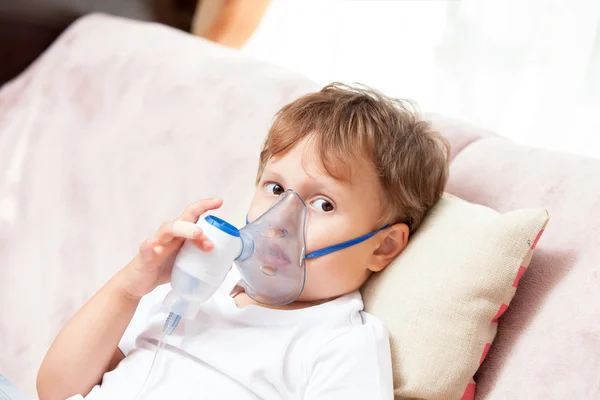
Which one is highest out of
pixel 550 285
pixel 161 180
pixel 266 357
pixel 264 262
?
pixel 550 285

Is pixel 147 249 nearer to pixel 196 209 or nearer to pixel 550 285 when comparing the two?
pixel 196 209

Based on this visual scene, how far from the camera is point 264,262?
111 cm

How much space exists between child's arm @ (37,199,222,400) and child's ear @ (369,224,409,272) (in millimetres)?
302

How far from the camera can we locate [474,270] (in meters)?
1.11

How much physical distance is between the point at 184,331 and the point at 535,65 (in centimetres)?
124

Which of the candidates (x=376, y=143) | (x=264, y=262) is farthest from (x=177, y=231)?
(x=376, y=143)

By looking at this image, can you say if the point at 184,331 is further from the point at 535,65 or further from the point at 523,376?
the point at 535,65

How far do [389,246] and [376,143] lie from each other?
0.64ft

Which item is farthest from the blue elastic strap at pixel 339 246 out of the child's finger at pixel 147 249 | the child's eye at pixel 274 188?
the child's finger at pixel 147 249

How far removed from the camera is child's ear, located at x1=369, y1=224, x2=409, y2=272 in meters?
1.22

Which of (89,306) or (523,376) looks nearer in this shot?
(523,376)

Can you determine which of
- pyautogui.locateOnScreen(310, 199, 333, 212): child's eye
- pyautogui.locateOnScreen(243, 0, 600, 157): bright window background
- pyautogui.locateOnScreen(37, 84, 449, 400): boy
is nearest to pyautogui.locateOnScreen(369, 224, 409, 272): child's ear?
pyautogui.locateOnScreen(37, 84, 449, 400): boy

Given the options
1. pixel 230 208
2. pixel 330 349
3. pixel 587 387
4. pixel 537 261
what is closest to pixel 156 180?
pixel 230 208

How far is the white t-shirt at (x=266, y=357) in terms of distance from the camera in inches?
40.9
